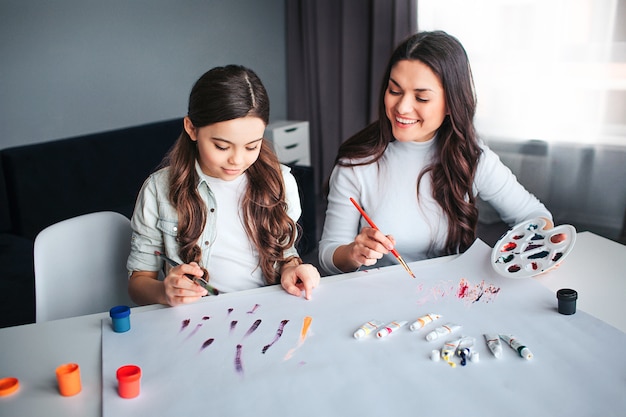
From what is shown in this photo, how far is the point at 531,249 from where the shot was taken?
135 cm

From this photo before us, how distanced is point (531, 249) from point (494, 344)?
0.39m

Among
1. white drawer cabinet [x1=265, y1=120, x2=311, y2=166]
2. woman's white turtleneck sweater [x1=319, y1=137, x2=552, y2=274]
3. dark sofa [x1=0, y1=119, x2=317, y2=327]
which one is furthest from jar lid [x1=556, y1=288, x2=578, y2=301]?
white drawer cabinet [x1=265, y1=120, x2=311, y2=166]

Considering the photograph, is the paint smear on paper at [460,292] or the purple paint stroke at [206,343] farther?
the paint smear on paper at [460,292]

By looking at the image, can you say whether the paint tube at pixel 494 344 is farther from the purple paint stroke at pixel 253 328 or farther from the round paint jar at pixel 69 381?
the round paint jar at pixel 69 381

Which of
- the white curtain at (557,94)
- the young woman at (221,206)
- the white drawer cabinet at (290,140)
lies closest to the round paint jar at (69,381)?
the young woman at (221,206)

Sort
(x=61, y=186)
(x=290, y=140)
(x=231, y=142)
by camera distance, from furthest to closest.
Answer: (x=290, y=140) < (x=61, y=186) < (x=231, y=142)

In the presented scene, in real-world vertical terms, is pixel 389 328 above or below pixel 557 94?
below

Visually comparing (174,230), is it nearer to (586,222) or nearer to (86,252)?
(86,252)

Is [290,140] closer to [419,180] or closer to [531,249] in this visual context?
[419,180]

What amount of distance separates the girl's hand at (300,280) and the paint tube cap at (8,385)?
52 cm

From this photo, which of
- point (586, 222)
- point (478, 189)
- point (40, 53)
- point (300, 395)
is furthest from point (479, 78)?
point (300, 395)

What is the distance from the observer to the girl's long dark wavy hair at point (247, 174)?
1.23 metres

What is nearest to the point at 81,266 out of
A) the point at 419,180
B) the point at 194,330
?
the point at 194,330

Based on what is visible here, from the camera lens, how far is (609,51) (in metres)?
2.71
